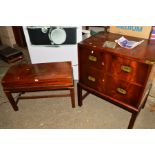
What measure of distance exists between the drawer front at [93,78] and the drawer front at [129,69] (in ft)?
0.60

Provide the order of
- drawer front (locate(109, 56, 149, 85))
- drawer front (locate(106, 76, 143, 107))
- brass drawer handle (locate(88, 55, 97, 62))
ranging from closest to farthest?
drawer front (locate(109, 56, 149, 85))
drawer front (locate(106, 76, 143, 107))
brass drawer handle (locate(88, 55, 97, 62))

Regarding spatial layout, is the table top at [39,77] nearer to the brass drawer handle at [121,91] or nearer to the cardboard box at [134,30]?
the brass drawer handle at [121,91]

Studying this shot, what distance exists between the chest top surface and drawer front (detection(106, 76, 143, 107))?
28cm

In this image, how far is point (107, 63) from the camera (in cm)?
146

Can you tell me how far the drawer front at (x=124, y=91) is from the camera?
141 cm

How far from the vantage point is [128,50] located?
138cm

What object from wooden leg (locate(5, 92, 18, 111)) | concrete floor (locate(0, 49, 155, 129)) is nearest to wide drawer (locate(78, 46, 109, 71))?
A: concrete floor (locate(0, 49, 155, 129))

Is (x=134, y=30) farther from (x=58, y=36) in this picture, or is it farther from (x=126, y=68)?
(x=58, y=36)

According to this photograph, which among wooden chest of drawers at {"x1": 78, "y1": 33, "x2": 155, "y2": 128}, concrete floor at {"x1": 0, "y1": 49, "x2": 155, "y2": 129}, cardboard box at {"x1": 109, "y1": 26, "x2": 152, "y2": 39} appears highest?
cardboard box at {"x1": 109, "y1": 26, "x2": 152, "y2": 39}

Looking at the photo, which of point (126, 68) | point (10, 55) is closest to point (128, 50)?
point (126, 68)

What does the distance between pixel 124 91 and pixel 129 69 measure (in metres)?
0.27

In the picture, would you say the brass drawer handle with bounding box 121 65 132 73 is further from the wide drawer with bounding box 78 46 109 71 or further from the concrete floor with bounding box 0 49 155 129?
the concrete floor with bounding box 0 49 155 129

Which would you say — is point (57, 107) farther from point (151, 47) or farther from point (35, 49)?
point (151, 47)

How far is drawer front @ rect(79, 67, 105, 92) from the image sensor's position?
162cm
